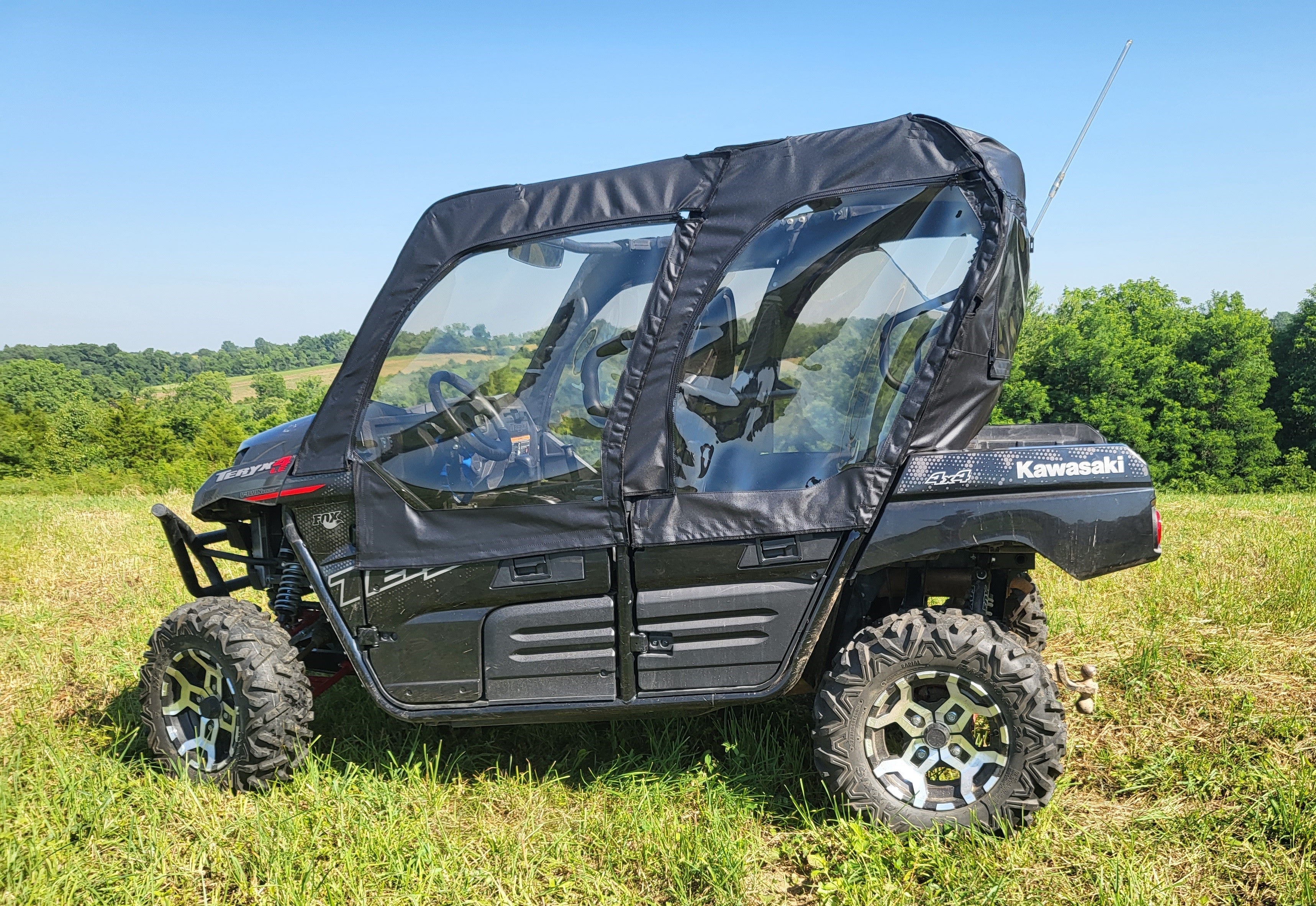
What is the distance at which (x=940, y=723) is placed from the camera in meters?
3.03

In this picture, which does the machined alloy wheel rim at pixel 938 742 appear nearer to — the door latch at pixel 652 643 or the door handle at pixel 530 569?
the door latch at pixel 652 643

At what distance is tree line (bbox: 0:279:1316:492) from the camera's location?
30141 millimetres

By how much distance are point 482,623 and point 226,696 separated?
1156 millimetres

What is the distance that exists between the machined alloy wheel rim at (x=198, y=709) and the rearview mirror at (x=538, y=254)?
6.42ft

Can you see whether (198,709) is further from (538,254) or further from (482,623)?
(538,254)

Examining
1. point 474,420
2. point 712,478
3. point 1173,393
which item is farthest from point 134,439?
point 1173,393

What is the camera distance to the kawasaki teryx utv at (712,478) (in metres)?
2.91

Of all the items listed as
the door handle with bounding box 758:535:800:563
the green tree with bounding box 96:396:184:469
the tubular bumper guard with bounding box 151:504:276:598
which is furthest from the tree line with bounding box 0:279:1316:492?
the door handle with bounding box 758:535:800:563

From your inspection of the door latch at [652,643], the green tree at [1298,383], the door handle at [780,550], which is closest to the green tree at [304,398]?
the door latch at [652,643]

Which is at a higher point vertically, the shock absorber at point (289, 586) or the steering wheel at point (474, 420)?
the steering wheel at point (474, 420)

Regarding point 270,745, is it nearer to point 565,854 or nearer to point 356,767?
point 356,767

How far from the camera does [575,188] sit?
3.10 meters

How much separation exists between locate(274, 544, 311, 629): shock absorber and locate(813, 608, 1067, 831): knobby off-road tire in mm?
2152

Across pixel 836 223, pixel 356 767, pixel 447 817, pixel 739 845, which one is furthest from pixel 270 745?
pixel 836 223
